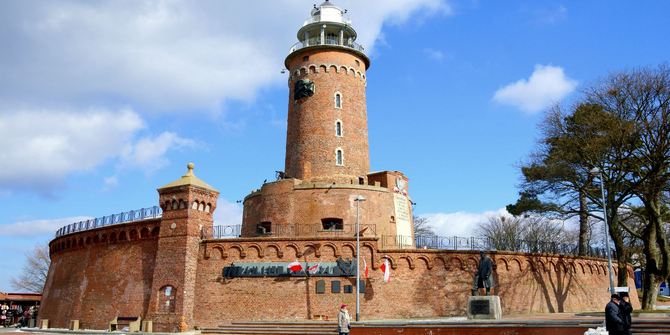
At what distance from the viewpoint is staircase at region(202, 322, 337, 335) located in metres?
23.0

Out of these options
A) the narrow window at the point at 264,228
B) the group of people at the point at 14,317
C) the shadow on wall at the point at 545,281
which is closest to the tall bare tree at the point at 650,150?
the shadow on wall at the point at 545,281

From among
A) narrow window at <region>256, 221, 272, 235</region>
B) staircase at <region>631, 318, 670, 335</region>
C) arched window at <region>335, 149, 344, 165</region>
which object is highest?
arched window at <region>335, 149, 344, 165</region>

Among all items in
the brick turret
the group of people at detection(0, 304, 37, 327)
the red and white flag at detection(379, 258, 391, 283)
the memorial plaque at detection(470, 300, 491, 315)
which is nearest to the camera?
the memorial plaque at detection(470, 300, 491, 315)

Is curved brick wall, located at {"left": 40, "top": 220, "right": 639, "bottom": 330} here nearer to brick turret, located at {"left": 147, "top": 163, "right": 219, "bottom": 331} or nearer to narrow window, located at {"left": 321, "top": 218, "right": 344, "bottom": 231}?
brick turret, located at {"left": 147, "top": 163, "right": 219, "bottom": 331}

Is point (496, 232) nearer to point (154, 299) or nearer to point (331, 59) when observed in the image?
point (331, 59)

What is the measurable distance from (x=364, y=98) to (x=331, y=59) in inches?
135

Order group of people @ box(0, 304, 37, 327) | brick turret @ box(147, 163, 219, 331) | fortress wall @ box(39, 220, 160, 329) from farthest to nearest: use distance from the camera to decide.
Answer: group of people @ box(0, 304, 37, 327)
fortress wall @ box(39, 220, 160, 329)
brick turret @ box(147, 163, 219, 331)

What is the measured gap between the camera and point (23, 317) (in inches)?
1519

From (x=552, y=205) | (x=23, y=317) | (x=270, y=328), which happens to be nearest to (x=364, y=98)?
(x=552, y=205)

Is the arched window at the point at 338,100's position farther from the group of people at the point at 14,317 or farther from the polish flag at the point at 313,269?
the group of people at the point at 14,317

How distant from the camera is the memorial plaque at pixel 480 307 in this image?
21.2 m

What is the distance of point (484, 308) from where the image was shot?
2130 cm

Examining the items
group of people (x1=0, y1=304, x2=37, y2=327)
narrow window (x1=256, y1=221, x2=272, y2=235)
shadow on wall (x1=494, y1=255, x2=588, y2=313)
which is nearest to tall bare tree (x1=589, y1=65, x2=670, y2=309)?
shadow on wall (x1=494, y1=255, x2=588, y2=313)

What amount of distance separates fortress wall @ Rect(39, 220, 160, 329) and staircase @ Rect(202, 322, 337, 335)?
4.97 metres
